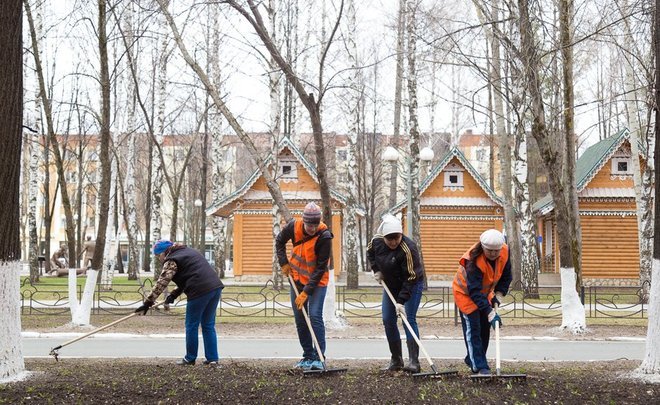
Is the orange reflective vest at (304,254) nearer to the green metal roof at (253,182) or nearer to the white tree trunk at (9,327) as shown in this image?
the white tree trunk at (9,327)

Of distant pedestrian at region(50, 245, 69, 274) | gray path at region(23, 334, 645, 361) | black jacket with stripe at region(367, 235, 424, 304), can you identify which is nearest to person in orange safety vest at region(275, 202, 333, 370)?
black jacket with stripe at region(367, 235, 424, 304)

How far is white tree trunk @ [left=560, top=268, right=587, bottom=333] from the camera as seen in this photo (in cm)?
1357

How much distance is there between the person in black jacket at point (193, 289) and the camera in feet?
28.0

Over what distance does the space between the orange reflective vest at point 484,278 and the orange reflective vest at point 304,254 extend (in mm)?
1488

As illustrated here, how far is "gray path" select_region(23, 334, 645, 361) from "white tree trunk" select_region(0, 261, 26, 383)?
3.22 metres

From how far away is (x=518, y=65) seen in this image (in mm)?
14484

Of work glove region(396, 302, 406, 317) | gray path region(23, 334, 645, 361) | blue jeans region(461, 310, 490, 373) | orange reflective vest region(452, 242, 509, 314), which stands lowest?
gray path region(23, 334, 645, 361)

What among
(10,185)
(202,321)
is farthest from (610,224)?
(10,185)

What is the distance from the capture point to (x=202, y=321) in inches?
342

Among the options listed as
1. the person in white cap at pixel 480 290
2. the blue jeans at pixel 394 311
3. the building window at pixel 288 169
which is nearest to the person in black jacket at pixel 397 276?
the blue jeans at pixel 394 311

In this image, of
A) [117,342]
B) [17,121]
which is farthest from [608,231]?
[17,121]

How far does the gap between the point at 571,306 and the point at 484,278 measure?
6.76 metres

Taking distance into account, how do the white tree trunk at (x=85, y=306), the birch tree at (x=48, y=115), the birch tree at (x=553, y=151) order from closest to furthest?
the birch tree at (x=553, y=151), the white tree trunk at (x=85, y=306), the birch tree at (x=48, y=115)

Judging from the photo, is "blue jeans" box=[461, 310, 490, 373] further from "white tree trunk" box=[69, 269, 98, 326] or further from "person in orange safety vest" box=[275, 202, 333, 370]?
"white tree trunk" box=[69, 269, 98, 326]
